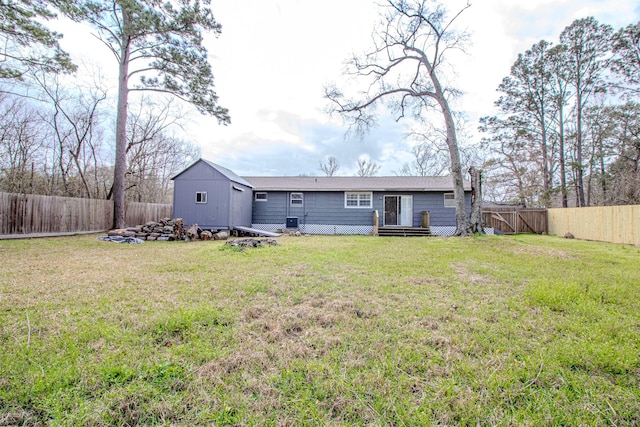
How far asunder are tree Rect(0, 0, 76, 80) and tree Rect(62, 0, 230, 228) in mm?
2425

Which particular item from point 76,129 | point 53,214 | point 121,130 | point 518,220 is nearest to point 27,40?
point 121,130

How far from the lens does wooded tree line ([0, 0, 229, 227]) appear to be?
8516 millimetres

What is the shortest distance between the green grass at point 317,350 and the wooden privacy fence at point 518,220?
41.9 feet

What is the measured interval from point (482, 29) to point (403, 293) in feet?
41.3

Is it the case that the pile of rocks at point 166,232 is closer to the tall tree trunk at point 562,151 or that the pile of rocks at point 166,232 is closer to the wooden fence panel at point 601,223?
the wooden fence panel at point 601,223

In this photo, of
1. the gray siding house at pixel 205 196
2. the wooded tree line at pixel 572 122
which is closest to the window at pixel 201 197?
the gray siding house at pixel 205 196

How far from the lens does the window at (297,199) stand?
1506cm

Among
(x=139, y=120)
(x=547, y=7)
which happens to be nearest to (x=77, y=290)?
(x=547, y=7)

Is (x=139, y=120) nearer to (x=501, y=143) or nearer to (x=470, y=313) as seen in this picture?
(x=470, y=313)

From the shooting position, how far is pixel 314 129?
18.5 m

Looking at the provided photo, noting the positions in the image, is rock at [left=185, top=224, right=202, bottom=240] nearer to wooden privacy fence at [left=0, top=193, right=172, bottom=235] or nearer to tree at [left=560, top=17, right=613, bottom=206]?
wooden privacy fence at [left=0, top=193, right=172, bottom=235]

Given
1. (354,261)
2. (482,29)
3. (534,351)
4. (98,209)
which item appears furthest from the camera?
(98,209)

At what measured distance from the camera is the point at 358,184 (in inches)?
602

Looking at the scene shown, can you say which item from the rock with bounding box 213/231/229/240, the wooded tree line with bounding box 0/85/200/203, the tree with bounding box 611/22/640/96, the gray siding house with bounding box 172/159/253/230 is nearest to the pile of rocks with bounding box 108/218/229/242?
the rock with bounding box 213/231/229/240
